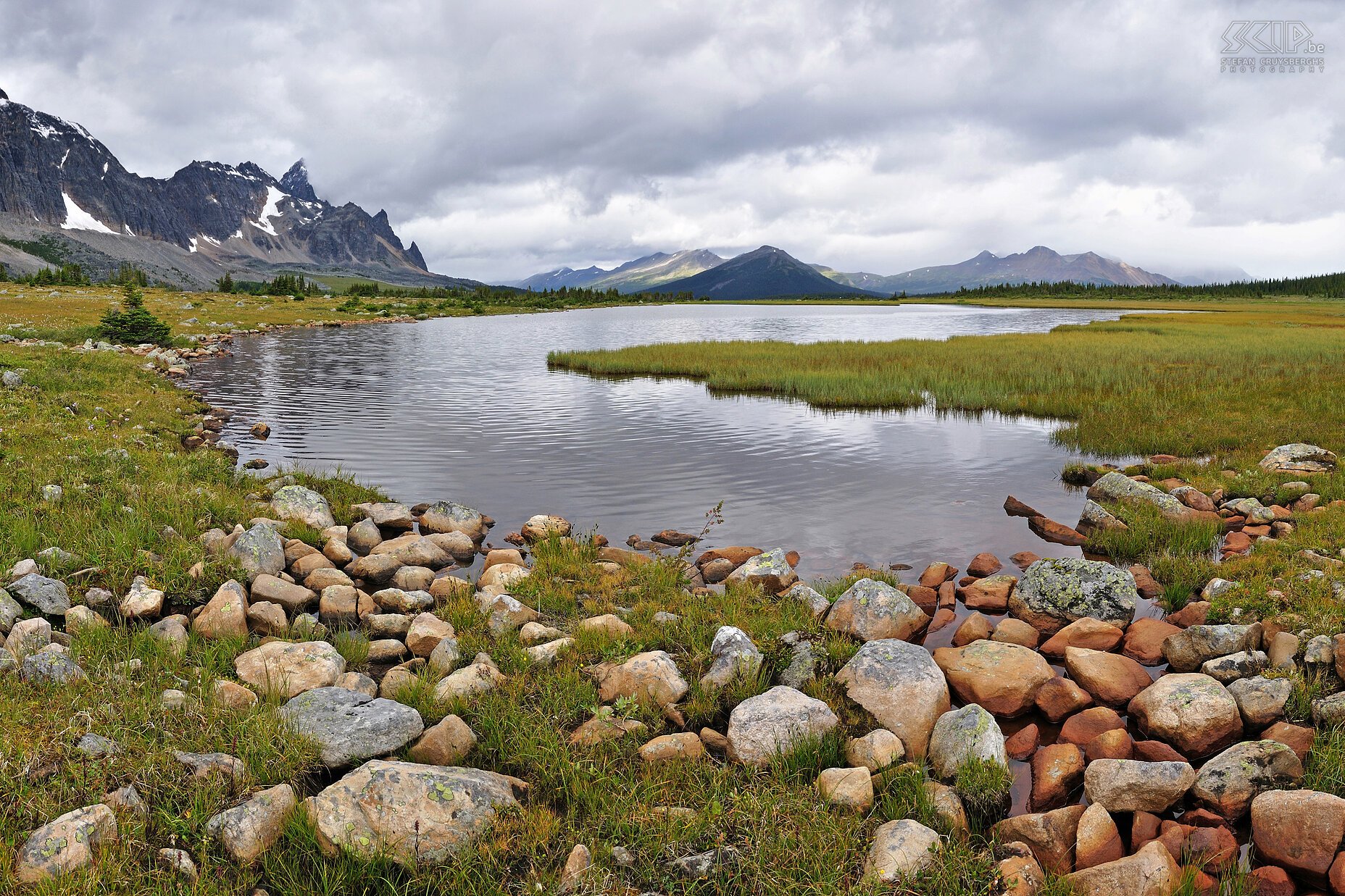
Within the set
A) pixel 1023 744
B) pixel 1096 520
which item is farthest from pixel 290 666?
pixel 1096 520

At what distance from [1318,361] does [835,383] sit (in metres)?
27.3

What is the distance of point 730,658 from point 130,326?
198 feet

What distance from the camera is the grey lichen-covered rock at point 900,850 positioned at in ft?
18.7

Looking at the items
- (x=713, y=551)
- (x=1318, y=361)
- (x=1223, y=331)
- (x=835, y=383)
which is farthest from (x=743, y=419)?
(x=1223, y=331)

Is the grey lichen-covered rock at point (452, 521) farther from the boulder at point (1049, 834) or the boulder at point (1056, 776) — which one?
the boulder at point (1049, 834)

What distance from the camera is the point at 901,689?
7980mm

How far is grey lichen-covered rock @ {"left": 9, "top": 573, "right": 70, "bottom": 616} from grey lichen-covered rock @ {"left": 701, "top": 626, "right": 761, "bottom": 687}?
27.0 feet

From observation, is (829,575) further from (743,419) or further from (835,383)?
(835,383)

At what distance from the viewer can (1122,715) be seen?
851cm

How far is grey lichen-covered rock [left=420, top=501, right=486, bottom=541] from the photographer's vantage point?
613 inches

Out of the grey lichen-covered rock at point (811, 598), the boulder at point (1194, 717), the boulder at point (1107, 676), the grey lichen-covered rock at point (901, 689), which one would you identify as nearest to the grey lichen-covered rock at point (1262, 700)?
the boulder at point (1194, 717)

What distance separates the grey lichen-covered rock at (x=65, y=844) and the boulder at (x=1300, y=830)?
30.6 feet

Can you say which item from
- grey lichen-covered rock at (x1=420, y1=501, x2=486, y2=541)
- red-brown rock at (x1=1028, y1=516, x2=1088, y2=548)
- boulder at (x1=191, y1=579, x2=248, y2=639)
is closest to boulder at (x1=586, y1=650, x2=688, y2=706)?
boulder at (x1=191, y1=579, x2=248, y2=639)

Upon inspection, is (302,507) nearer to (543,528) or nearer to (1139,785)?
(543,528)
